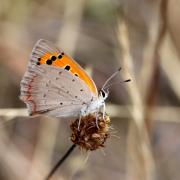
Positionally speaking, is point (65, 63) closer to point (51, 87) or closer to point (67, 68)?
point (67, 68)

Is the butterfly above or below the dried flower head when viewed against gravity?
above

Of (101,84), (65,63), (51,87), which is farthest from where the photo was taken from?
(101,84)

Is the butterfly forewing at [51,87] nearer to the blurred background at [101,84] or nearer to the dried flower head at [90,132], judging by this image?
the dried flower head at [90,132]

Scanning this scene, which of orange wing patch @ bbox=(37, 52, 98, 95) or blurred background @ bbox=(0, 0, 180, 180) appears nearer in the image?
orange wing patch @ bbox=(37, 52, 98, 95)

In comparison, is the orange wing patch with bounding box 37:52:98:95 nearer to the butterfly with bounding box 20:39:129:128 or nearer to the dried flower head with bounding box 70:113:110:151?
the butterfly with bounding box 20:39:129:128

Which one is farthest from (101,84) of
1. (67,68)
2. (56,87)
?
(67,68)

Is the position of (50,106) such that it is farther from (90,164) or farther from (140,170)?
(90,164)

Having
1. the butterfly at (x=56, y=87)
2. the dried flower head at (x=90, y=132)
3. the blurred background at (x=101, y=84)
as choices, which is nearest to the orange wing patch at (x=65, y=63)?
the butterfly at (x=56, y=87)

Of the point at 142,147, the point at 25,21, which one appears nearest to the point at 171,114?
the point at 142,147

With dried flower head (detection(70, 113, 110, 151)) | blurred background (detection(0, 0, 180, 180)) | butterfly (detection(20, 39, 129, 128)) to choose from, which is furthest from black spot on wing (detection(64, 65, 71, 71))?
blurred background (detection(0, 0, 180, 180))
